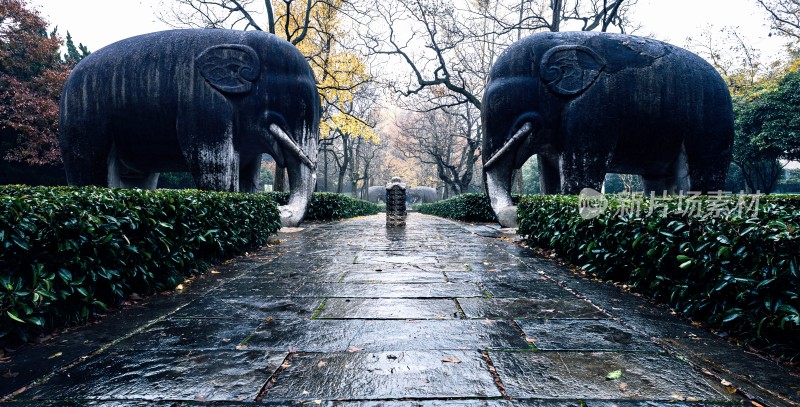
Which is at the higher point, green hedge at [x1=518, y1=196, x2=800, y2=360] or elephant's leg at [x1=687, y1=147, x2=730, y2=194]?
elephant's leg at [x1=687, y1=147, x2=730, y2=194]

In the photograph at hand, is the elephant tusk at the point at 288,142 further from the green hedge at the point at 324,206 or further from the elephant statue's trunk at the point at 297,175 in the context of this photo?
the green hedge at the point at 324,206

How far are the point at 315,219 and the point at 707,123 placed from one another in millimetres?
10939

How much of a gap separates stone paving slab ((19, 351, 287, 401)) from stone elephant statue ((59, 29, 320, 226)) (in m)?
4.96

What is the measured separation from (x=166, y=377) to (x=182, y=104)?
573cm

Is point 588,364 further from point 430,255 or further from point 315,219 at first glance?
point 315,219

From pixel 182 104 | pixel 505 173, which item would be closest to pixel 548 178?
pixel 505 173

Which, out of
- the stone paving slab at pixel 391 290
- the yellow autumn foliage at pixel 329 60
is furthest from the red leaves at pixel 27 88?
the stone paving slab at pixel 391 290

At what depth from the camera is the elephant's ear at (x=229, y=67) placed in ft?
21.3

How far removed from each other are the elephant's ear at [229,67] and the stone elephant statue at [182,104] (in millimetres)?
16

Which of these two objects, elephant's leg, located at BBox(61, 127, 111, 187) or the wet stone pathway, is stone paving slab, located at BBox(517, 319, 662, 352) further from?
elephant's leg, located at BBox(61, 127, 111, 187)

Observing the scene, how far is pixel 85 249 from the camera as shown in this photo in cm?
272

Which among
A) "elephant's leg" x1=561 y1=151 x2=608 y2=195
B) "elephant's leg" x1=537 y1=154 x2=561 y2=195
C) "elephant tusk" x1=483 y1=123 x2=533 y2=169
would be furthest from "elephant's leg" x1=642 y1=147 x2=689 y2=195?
"elephant tusk" x1=483 y1=123 x2=533 y2=169

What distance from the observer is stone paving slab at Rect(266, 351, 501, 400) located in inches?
69.2

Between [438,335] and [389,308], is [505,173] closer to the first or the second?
[389,308]
